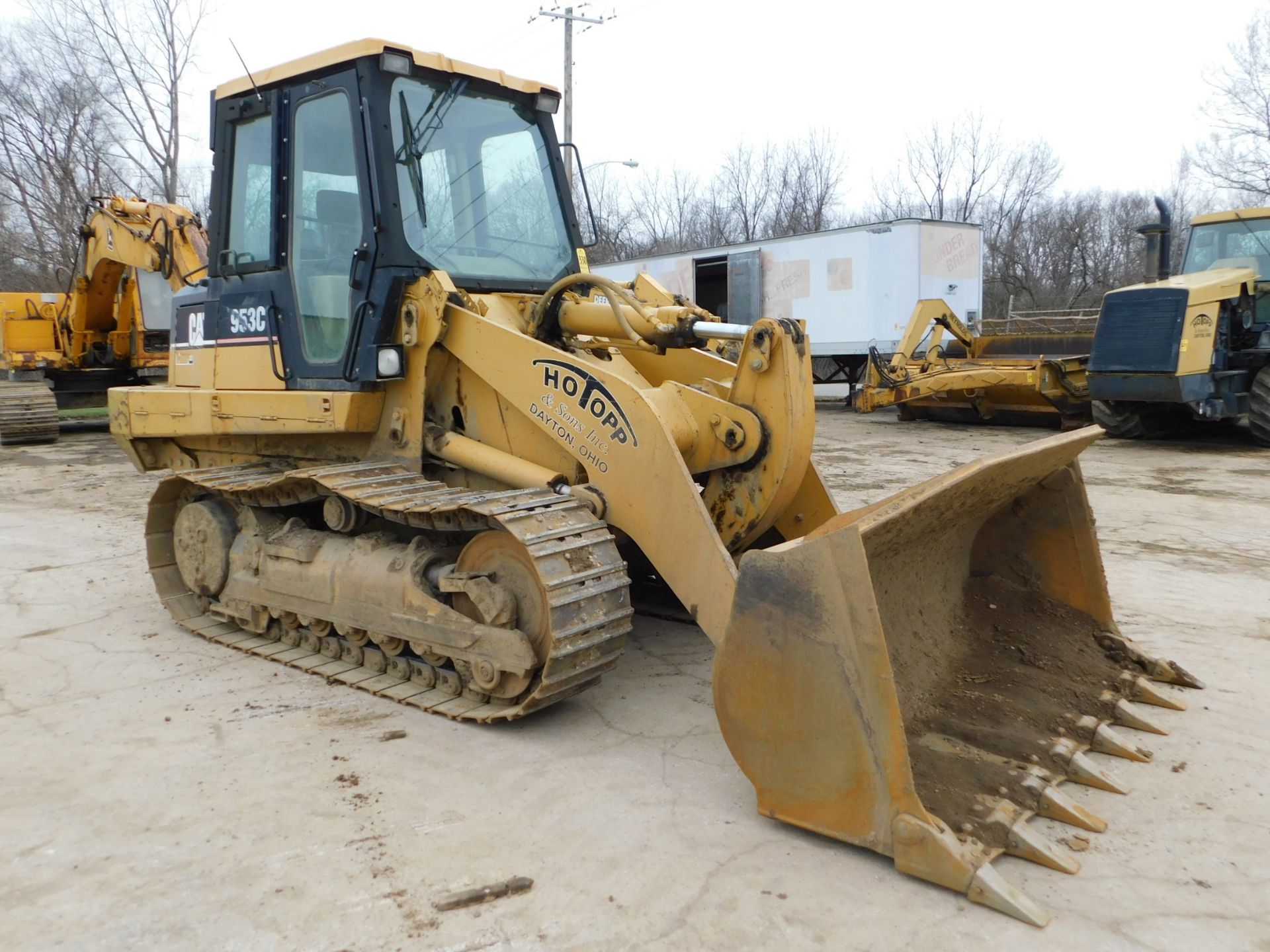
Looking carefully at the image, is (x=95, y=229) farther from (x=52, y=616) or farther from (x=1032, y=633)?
(x=1032, y=633)

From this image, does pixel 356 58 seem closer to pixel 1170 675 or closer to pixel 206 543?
pixel 206 543

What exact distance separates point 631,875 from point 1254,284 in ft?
40.0

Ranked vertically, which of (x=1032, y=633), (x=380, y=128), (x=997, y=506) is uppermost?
(x=380, y=128)

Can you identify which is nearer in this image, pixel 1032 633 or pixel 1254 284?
pixel 1032 633

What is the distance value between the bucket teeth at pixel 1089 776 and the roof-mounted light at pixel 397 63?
3.99 meters

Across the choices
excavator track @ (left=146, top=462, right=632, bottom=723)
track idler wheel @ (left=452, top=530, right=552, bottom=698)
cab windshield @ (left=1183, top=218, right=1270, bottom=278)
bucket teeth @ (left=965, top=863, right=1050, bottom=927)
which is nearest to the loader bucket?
bucket teeth @ (left=965, top=863, right=1050, bottom=927)

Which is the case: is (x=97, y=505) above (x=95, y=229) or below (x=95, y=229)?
below

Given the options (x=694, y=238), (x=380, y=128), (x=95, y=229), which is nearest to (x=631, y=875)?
(x=380, y=128)

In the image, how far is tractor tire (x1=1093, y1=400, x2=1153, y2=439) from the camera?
1265 cm

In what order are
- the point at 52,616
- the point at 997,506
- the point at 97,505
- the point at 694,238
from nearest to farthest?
1. the point at 997,506
2. the point at 52,616
3. the point at 97,505
4. the point at 694,238

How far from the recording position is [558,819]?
122 inches

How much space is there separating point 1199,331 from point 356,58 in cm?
1007

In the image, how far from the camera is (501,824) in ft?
10.2

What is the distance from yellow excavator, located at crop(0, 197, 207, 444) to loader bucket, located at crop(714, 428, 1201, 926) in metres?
12.0
